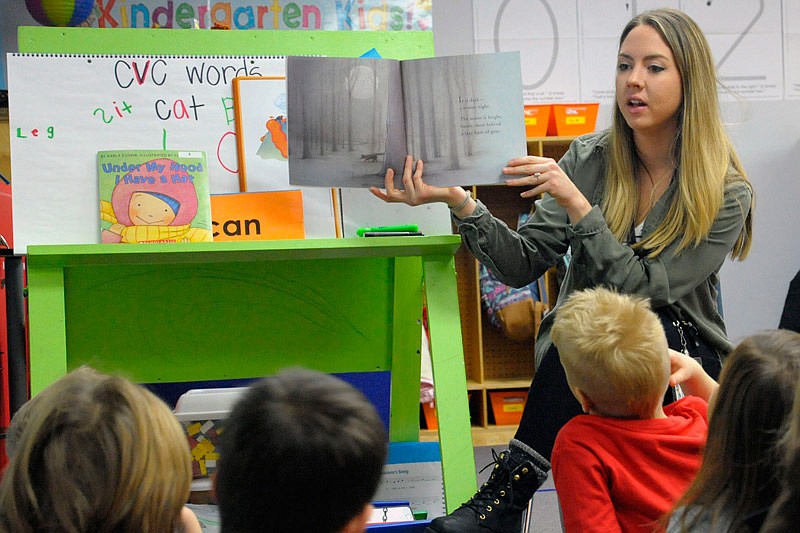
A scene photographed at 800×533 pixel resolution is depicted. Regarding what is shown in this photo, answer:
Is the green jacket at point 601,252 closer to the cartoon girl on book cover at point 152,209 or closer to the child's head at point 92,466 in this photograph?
the cartoon girl on book cover at point 152,209

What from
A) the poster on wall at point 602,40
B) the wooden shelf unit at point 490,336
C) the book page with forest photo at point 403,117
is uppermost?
the poster on wall at point 602,40

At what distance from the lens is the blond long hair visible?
1827mm

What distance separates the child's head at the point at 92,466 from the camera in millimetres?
933

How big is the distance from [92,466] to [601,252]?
110cm

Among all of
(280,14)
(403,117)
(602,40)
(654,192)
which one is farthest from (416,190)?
(602,40)

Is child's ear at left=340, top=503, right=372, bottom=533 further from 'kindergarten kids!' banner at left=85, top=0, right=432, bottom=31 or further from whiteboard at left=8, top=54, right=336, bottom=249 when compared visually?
'kindergarten kids!' banner at left=85, top=0, right=432, bottom=31

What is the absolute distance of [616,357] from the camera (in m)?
1.43

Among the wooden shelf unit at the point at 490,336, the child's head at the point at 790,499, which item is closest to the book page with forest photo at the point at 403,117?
the child's head at the point at 790,499

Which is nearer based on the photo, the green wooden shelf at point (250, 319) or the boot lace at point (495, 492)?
the boot lace at point (495, 492)

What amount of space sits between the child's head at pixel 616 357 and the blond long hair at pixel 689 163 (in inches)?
14.7

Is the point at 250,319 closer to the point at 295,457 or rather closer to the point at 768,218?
the point at 295,457

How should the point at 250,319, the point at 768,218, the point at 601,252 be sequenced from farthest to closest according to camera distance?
the point at 768,218
the point at 250,319
the point at 601,252

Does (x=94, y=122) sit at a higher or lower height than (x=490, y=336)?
higher

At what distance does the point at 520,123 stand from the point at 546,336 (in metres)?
0.43
